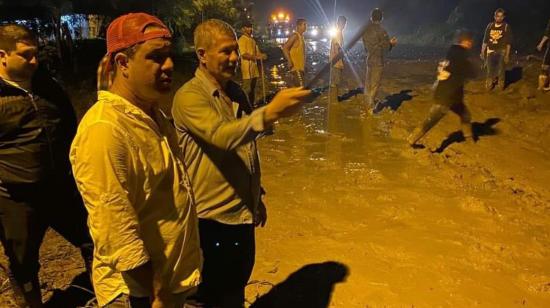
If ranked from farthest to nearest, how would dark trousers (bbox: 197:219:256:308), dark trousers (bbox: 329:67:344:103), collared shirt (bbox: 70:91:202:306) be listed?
1. dark trousers (bbox: 329:67:344:103)
2. dark trousers (bbox: 197:219:256:308)
3. collared shirt (bbox: 70:91:202:306)

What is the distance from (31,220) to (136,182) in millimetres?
1633

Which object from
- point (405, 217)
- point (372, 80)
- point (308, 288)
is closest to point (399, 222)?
point (405, 217)

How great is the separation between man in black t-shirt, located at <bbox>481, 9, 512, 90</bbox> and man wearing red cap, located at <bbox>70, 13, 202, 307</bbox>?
31.0 feet

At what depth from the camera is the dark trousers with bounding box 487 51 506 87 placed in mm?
9641

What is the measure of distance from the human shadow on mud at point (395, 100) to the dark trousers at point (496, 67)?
5.80ft

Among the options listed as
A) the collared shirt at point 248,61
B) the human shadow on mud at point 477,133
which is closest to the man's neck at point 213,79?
the human shadow on mud at point 477,133

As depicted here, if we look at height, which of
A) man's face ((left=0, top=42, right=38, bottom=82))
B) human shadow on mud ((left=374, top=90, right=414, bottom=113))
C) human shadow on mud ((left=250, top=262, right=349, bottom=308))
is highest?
man's face ((left=0, top=42, right=38, bottom=82))

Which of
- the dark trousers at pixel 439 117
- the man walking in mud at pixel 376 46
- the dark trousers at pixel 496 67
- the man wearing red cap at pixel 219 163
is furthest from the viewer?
the dark trousers at pixel 496 67

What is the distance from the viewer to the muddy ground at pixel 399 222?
3.46m

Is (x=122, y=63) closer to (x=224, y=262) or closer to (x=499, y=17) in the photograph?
(x=224, y=262)

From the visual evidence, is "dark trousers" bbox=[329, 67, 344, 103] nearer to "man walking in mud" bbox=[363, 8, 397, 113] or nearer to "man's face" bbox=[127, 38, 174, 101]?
"man walking in mud" bbox=[363, 8, 397, 113]

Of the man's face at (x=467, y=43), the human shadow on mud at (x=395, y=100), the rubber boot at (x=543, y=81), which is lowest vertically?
the human shadow on mud at (x=395, y=100)

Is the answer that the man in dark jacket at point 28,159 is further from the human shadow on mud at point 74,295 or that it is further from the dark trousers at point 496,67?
the dark trousers at point 496,67

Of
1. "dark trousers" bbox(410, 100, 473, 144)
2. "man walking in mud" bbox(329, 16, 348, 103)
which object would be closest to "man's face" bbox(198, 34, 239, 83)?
"dark trousers" bbox(410, 100, 473, 144)
